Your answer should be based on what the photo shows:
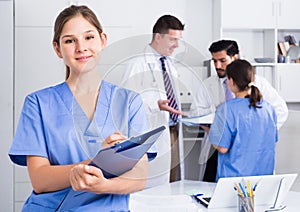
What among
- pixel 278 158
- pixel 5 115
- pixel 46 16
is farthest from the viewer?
pixel 46 16

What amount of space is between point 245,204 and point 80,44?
89 cm

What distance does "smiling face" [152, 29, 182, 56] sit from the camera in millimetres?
792

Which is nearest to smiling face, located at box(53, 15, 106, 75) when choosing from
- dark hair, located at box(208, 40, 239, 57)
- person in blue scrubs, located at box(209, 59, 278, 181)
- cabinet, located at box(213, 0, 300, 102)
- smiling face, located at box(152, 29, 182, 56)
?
smiling face, located at box(152, 29, 182, 56)

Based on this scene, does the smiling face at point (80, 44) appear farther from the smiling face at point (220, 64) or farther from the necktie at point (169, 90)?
the smiling face at point (220, 64)

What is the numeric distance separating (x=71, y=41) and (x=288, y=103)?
3.47 meters

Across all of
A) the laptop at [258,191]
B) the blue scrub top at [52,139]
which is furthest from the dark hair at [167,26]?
the laptop at [258,191]

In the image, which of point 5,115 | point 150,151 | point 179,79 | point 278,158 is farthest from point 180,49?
point 5,115

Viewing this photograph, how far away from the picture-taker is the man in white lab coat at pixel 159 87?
0.80m

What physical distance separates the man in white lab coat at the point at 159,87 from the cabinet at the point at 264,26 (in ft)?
10.1

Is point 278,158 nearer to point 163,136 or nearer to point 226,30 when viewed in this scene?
point 226,30

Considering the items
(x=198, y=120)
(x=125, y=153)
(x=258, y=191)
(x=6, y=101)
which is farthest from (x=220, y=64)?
(x=6, y=101)

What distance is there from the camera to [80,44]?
0.89m

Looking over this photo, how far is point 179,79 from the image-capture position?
2.76 ft

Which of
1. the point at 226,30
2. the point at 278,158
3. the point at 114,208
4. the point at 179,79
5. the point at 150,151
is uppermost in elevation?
Answer: the point at 226,30
